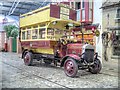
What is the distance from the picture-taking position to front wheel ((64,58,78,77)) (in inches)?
318

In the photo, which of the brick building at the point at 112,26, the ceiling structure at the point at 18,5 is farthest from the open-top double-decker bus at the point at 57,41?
the ceiling structure at the point at 18,5

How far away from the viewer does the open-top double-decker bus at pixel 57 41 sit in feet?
28.0

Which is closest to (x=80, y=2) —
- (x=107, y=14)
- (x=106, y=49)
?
(x=107, y=14)

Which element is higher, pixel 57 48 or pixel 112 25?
pixel 112 25

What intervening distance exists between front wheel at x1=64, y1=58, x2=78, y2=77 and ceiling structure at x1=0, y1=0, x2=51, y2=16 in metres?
18.3

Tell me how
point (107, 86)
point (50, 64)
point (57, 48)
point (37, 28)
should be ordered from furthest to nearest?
point (50, 64) < point (37, 28) < point (57, 48) < point (107, 86)

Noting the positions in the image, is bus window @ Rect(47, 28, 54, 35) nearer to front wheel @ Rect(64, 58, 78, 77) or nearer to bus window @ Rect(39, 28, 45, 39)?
bus window @ Rect(39, 28, 45, 39)

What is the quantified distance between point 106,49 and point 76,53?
4.87 m

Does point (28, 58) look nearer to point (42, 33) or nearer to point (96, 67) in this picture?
point (42, 33)

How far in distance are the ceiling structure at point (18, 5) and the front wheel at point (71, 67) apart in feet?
60.0

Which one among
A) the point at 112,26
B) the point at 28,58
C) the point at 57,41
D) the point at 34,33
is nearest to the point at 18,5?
the point at 34,33

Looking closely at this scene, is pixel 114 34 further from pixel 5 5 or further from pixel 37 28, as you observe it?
pixel 5 5

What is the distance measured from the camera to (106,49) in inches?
523

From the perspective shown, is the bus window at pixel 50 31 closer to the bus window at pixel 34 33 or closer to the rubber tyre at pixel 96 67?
the bus window at pixel 34 33
